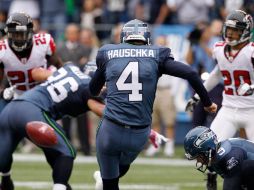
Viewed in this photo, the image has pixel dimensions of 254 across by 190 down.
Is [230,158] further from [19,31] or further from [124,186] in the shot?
[124,186]

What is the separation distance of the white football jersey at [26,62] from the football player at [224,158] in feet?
9.11

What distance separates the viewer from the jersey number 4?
24.3 ft

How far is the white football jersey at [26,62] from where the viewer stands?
9.18 meters

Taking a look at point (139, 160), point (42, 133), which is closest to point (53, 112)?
point (42, 133)

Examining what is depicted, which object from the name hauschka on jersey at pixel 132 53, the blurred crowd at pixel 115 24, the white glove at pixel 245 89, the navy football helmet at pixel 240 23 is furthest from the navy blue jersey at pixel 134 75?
the blurred crowd at pixel 115 24

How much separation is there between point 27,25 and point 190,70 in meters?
2.18

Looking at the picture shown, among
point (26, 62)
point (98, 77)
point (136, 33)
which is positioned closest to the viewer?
point (136, 33)

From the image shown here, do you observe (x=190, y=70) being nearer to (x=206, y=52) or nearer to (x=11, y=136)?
(x=11, y=136)

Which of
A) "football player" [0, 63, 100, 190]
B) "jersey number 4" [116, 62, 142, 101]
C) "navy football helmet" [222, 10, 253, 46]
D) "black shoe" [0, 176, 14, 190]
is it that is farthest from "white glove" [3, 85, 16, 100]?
"navy football helmet" [222, 10, 253, 46]

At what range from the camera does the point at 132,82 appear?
24.4ft

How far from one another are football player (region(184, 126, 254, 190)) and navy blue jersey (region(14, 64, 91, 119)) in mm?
1835

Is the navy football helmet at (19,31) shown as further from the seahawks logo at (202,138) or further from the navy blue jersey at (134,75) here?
the seahawks logo at (202,138)

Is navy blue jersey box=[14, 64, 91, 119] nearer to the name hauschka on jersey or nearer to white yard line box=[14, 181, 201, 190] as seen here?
the name hauschka on jersey

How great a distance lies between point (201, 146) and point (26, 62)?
2.95m
